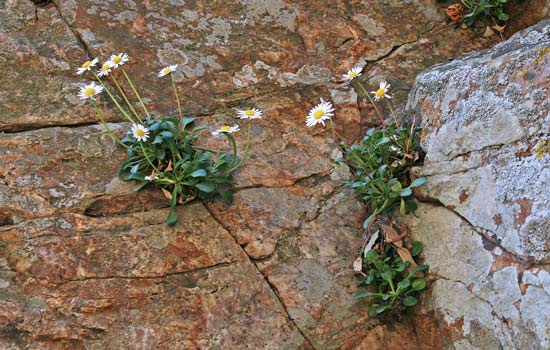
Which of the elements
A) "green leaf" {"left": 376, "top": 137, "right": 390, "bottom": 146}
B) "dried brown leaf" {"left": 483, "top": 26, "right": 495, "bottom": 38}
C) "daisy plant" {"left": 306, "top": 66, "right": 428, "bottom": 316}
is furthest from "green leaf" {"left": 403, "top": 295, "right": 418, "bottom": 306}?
"dried brown leaf" {"left": 483, "top": 26, "right": 495, "bottom": 38}

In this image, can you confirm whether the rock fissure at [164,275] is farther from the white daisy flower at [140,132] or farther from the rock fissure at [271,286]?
the white daisy flower at [140,132]

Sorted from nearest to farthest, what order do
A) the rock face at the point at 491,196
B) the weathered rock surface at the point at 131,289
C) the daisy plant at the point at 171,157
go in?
the rock face at the point at 491,196 → the weathered rock surface at the point at 131,289 → the daisy plant at the point at 171,157

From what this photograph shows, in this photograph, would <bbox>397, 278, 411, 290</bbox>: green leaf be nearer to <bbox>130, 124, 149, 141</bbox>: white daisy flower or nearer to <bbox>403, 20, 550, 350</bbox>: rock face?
<bbox>403, 20, 550, 350</bbox>: rock face

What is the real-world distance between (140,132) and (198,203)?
1.10 feet

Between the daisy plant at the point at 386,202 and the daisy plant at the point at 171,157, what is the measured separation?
15.2 inches

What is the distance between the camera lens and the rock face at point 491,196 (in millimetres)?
1848

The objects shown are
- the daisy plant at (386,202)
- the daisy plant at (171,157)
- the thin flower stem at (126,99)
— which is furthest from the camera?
the thin flower stem at (126,99)

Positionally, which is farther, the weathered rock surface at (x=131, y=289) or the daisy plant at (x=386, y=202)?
the daisy plant at (x=386, y=202)

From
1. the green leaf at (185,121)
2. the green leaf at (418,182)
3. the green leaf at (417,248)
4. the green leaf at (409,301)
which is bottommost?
the green leaf at (409,301)

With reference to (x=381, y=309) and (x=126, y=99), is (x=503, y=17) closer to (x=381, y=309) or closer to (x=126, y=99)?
(x=381, y=309)

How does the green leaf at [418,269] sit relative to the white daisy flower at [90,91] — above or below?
below

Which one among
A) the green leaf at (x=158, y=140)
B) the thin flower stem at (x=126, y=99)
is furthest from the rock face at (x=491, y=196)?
the thin flower stem at (x=126, y=99)

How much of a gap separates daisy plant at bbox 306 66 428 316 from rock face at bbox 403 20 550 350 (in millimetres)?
67

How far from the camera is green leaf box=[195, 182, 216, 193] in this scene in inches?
89.3
